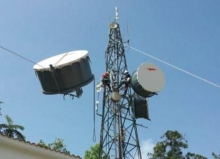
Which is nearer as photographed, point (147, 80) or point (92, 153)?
point (147, 80)

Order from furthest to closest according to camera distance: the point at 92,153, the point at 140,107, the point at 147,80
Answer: the point at 92,153 < the point at 140,107 < the point at 147,80

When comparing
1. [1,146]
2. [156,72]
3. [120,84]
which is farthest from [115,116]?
[1,146]

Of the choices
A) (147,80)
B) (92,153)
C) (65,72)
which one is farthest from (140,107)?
(92,153)

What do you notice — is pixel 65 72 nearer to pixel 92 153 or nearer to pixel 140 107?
pixel 140 107

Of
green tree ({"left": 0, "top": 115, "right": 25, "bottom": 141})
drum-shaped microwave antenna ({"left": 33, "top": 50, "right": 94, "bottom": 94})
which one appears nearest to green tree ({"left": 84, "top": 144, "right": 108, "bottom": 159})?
green tree ({"left": 0, "top": 115, "right": 25, "bottom": 141})

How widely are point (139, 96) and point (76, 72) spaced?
18.6ft

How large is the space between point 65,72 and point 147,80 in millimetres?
4984

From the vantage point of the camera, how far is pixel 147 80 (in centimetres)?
1805

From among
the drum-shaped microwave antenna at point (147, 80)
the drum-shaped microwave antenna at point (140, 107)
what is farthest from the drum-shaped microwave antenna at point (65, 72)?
the drum-shaped microwave antenna at point (140, 107)

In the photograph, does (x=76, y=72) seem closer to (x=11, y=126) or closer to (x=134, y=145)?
(x=134, y=145)

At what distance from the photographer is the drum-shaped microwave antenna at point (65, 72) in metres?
14.7

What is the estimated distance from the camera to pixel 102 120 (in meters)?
18.8

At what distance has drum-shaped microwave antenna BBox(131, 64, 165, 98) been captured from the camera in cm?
1789

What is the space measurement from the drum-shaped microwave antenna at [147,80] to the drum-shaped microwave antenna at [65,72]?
3109 millimetres
